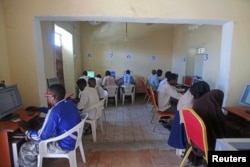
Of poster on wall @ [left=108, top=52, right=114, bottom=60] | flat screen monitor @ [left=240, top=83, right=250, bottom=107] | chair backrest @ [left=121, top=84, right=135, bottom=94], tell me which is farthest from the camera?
poster on wall @ [left=108, top=52, right=114, bottom=60]

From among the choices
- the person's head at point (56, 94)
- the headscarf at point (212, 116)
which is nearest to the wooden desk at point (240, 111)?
the headscarf at point (212, 116)

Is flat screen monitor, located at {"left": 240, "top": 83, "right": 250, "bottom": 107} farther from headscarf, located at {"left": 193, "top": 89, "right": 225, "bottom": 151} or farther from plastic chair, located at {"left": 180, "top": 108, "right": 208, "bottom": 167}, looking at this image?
plastic chair, located at {"left": 180, "top": 108, "right": 208, "bottom": 167}

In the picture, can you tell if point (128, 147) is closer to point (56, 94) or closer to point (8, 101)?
point (56, 94)

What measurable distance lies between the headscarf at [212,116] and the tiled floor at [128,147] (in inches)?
27.3

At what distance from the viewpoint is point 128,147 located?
2.75 meters

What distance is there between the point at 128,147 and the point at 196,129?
132 cm

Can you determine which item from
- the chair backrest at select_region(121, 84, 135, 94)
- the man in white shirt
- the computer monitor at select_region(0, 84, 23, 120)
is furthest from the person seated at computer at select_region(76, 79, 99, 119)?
the chair backrest at select_region(121, 84, 135, 94)

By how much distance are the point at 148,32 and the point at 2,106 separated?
589 centimetres

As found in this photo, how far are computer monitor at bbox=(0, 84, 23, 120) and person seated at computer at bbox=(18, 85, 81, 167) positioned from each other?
0.80ft

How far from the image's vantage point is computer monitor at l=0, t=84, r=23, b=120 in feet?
6.39

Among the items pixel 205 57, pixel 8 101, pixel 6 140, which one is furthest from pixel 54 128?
pixel 205 57

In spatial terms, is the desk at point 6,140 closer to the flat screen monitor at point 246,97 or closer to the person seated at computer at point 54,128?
the person seated at computer at point 54,128

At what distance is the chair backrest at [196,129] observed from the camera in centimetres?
162

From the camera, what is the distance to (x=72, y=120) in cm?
187
